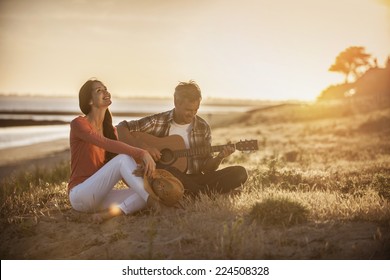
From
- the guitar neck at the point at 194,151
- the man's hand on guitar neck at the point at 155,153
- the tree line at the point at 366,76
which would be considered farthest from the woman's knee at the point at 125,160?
the tree line at the point at 366,76

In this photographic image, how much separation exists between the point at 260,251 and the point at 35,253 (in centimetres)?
264

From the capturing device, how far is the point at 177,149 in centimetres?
637

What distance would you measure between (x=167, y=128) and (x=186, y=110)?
46cm

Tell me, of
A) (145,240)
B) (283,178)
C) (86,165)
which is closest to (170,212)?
(145,240)

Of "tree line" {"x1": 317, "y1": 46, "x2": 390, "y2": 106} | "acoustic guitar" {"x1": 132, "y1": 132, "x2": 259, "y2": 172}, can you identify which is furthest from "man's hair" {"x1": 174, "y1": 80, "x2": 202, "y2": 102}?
"tree line" {"x1": 317, "y1": 46, "x2": 390, "y2": 106}

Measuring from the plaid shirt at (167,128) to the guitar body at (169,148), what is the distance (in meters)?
0.13

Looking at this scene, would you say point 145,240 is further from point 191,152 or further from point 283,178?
point 283,178

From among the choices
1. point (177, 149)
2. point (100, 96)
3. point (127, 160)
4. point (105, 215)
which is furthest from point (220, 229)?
point (100, 96)

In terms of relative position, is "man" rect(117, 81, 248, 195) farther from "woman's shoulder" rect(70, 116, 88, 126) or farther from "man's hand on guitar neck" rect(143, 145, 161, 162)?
"woman's shoulder" rect(70, 116, 88, 126)

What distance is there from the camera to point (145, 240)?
16.2ft

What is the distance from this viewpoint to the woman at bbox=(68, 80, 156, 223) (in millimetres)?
5260

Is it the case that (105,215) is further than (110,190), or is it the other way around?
(110,190)

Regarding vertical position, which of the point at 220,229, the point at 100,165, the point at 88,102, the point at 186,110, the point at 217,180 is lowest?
the point at 220,229

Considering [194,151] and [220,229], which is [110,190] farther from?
[220,229]
